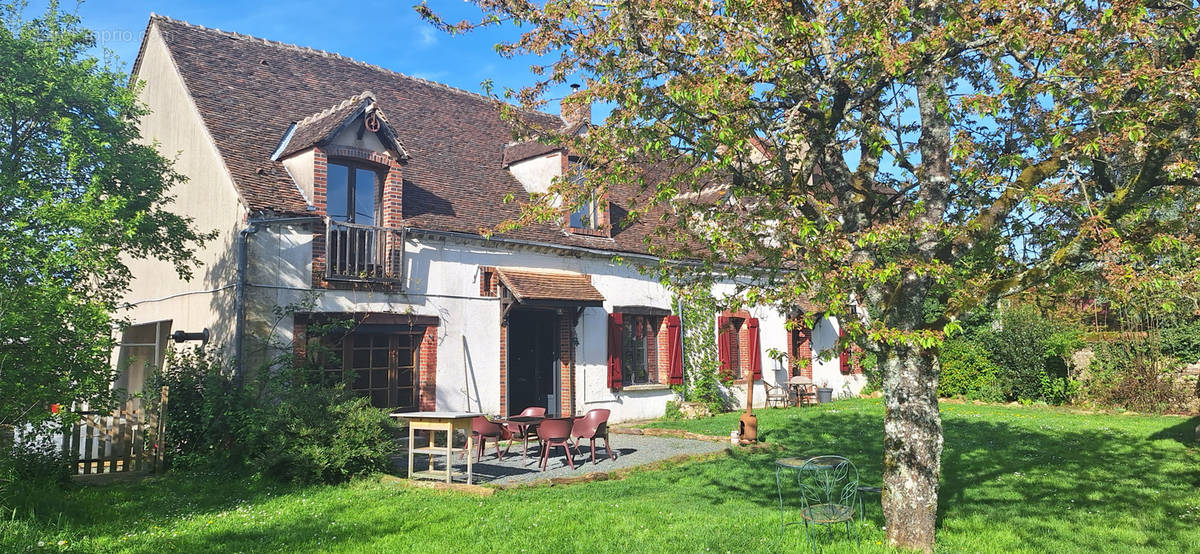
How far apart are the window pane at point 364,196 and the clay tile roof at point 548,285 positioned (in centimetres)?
254

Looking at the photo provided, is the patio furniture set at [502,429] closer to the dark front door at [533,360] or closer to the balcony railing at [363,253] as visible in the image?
the balcony railing at [363,253]

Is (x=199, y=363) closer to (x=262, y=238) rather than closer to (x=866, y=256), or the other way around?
(x=262, y=238)

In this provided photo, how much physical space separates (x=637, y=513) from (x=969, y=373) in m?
15.9

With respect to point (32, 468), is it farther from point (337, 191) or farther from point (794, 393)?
point (794, 393)

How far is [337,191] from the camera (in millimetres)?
12742

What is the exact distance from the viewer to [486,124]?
18.0 meters

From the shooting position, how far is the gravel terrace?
32.8ft

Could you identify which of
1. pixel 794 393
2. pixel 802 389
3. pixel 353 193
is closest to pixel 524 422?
pixel 353 193

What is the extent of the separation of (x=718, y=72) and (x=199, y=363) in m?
8.94

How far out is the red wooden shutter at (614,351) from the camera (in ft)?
51.2

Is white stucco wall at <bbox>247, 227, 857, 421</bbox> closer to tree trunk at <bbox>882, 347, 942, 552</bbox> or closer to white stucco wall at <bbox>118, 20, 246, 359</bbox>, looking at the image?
white stucco wall at <bbox>118, 20, 246, 359</bbox>

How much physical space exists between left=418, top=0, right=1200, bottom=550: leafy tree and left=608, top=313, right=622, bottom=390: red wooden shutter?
8740 millimetres

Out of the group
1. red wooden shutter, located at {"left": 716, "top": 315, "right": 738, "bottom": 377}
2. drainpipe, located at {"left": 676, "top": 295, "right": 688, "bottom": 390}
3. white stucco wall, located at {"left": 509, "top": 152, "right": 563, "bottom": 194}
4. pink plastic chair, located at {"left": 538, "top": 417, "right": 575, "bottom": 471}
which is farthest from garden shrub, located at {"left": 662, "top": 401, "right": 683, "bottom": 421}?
pink plastic chair, located at {"left": 538, "top": 417, "right": 575, "bottom": 471}

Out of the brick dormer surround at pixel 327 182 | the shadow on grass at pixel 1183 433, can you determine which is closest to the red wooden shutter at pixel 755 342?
the shadow on grass at pixel 1183 433
